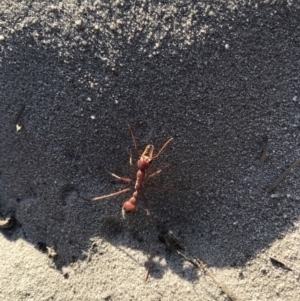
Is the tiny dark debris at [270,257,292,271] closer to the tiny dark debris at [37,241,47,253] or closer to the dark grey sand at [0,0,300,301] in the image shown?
the dark grey sand at [0,0,300,301]

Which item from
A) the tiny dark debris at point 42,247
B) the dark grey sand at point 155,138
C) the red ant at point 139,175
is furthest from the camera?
the tiny dark debris at point 42,247

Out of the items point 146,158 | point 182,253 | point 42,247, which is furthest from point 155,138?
point 42,247

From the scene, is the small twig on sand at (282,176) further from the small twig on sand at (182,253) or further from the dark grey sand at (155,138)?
the small twig on sand at (182,253)

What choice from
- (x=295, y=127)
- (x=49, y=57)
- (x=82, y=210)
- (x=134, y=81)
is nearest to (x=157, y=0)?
(x=134, y=81)

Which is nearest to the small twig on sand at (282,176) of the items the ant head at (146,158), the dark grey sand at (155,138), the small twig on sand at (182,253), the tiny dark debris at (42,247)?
the dark grey sand at (155,138)

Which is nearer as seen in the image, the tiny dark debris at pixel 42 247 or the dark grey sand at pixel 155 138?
the dark grey sand at pixel 155 138

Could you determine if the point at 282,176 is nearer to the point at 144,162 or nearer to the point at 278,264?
the point at 278,264

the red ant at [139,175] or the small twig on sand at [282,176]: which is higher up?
the small twig on sand at [282,176]

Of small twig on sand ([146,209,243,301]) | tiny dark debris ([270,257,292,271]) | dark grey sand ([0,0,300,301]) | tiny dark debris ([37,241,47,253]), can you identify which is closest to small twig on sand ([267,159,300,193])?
dark grey sand ([0,0,300,301])

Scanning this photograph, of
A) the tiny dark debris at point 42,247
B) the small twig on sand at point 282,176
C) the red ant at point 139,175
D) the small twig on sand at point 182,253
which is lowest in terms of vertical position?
the tiny dark debris at point 42,247
